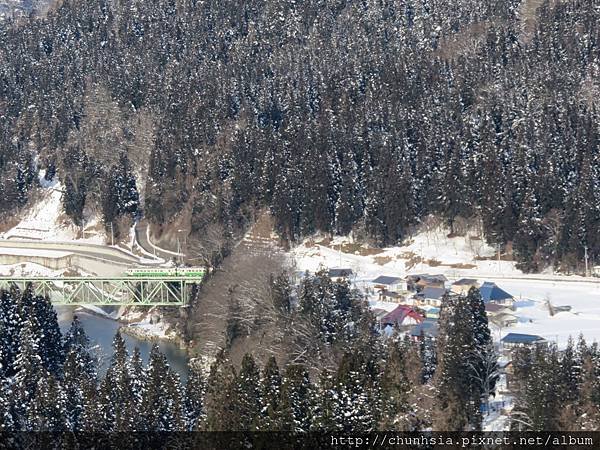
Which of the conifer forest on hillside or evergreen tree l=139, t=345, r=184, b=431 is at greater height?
the conifer forest on hillside

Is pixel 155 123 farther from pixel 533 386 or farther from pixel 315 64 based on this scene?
pixel 533 386

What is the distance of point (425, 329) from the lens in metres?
46.4

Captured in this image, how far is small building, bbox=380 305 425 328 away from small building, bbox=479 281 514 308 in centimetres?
442

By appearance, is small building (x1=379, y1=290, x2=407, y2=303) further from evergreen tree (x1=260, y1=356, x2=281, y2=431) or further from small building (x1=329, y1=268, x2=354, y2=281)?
evergreen tree (x1=260, y1=356, x2=281, y2=431)

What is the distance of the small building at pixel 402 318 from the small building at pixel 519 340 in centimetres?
532

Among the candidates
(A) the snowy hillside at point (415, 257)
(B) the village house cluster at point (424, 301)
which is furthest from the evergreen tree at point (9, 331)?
(A) the snowy hillside at point (415, 257)

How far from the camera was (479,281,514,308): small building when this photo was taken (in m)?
52.1

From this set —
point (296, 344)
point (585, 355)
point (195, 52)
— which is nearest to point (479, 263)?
point (296, 344)

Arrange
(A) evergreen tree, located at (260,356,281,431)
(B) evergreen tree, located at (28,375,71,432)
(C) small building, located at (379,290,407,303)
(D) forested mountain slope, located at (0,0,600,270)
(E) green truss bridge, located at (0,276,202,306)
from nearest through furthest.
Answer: (A) evergreen tree, located at (260,356,281,431) → (B) evergreen tree, located at (28,375,71,432) → (C) small building, located at (379,290,407,303) → (E) green truss bridge, located at (0,276,202,306) → (D) forested mountain slope, located at (0,0,600,270)

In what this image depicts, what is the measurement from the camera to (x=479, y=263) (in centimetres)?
6297

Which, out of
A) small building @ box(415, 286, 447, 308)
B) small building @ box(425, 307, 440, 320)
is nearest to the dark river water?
small building @ box(425, 307, 440, 320)

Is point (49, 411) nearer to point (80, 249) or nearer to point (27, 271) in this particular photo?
point (27, 271)

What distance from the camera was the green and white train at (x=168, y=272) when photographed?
61406mm

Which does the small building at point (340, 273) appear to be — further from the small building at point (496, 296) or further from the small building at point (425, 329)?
the small building at point (425, 329)
